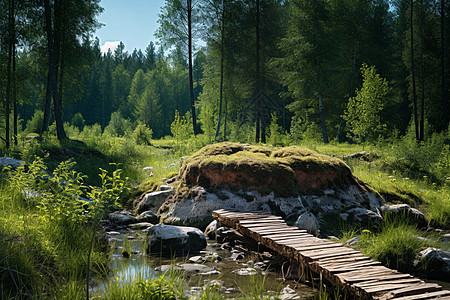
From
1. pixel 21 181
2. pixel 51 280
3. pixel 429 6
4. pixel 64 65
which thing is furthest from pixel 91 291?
pixel 429 6

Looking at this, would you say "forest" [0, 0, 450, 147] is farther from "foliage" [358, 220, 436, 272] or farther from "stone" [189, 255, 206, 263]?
"stone" [189, 255, 206, 263]

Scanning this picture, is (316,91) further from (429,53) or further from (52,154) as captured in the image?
(52,154)

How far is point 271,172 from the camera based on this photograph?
7883mm

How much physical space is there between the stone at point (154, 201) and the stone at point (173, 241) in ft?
7.46

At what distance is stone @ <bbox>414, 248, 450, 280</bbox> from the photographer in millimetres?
4871

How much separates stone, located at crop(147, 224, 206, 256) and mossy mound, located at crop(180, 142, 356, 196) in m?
2.05

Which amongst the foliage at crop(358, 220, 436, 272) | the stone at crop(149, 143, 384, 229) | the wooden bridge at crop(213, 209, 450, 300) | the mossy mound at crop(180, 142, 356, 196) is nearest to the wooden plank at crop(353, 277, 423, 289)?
the wooden bridge at crop(213, 209, 450, 300)

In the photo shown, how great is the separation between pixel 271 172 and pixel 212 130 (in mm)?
21756

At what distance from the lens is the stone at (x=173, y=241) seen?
573cm

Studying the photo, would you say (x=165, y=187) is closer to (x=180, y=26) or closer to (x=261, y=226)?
(x=261, y=226)

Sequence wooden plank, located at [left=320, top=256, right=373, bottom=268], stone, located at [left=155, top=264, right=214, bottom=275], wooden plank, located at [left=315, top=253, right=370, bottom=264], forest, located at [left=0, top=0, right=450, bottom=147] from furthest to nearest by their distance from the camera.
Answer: forest, located at [left=0, top=0, right=450, bottom=147] < stone, located at [left=155, top=264, right=214, bottom=275] < wooden plank, located at [left=315, top=253, right=370, bottom=264] < wooden plank, located at [left=320, top=256, right=373, bottom=268]

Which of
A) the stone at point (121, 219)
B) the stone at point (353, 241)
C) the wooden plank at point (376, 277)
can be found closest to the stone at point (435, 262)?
the stone at point (353, 241)

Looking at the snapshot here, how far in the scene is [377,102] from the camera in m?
14.8

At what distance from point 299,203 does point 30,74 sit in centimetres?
1621
